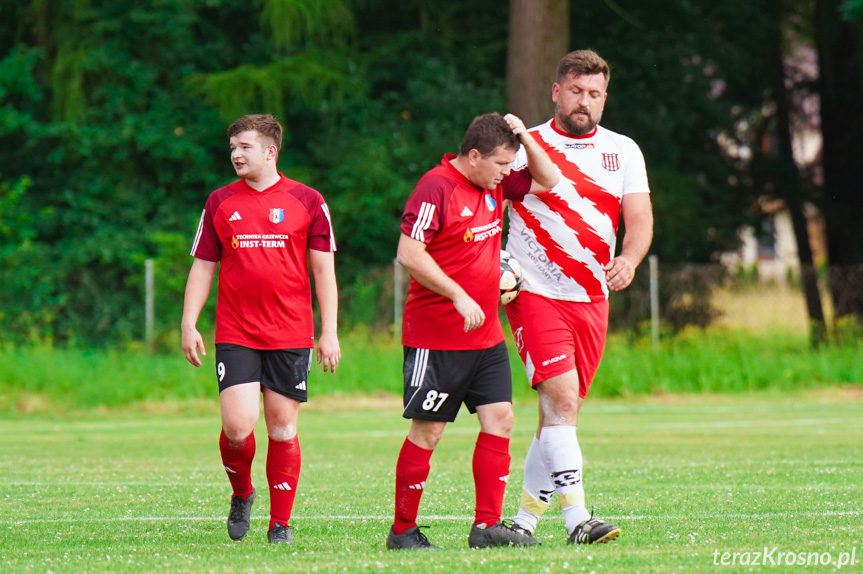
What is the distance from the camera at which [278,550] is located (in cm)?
562

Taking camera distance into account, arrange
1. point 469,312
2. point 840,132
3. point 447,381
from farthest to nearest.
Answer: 1. point 840,132
2. point 447,381
3. point 469,312

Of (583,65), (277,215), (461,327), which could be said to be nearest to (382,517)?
(461,327)

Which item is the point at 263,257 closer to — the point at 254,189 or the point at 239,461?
the point at 254,189

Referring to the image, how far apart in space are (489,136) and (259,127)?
1368 mm

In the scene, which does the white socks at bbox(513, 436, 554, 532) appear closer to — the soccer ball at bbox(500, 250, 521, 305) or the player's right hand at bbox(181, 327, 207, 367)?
the soccer ball at bbox(500, 250, 521, 305)

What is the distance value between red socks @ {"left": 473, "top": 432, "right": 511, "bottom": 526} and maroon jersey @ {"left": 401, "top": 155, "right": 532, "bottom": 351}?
0.47 m

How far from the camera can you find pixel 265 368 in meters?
6.22

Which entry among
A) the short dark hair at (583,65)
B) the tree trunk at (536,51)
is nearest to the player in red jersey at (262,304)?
the short dark hair at (583,65)

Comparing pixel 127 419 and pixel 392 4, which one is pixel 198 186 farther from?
pixel 127 419

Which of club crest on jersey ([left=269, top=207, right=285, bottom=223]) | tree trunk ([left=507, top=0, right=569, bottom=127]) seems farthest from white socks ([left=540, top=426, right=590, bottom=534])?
tree trunk ([left=507, top=0, right=569, bottom=127])

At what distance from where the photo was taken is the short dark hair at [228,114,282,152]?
246 inches

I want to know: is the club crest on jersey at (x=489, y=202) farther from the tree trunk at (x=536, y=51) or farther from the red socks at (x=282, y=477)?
the tree trunk at (x=536, y=51)

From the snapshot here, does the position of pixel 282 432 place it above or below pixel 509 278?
below

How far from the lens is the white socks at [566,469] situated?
564 centimetres
